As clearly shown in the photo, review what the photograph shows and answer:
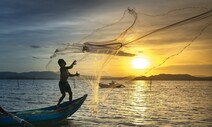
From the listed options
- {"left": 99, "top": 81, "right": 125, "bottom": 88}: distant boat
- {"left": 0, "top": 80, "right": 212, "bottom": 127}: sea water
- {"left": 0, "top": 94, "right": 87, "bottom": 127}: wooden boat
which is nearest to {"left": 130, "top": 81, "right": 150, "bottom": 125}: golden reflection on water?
{"left": 0, "top": 80, "right": 212, "bottom": 127}: sea water

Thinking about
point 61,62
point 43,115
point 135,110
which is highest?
point 61,62

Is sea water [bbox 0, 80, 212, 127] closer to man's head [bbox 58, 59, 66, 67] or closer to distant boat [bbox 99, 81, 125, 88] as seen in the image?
distant boat [bbox 99, 81, 125, 88]

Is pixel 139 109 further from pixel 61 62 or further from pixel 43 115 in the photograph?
pixel 61 62

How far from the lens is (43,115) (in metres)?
19.4

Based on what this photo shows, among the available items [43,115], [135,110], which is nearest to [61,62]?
[43,115]

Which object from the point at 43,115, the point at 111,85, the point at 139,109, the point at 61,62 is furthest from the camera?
the point at 111,85

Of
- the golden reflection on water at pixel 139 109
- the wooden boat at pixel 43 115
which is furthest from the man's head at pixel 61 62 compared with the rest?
the golden reflection on water at pixel 139 109

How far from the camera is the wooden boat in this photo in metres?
18.1

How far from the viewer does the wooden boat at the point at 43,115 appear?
713 inches

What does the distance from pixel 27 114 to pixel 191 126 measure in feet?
38.3

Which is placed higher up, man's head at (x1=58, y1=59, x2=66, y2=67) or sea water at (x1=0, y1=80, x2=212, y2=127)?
man's head at (x1=58, y1=59, x2=66, y2=67)

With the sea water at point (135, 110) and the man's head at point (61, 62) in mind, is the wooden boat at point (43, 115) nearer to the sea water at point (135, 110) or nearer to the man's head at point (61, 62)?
the sea water at point (135, 110)

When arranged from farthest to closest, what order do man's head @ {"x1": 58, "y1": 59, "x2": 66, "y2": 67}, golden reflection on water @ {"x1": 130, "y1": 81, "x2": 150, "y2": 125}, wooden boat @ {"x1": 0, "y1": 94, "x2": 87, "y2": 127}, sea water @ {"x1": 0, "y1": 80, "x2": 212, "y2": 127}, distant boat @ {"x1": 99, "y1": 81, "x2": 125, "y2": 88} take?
1. golden reflection on water @ {"x1": 130, "y1": 81, "x2": 150, "y2": 125}
2. sea water @ {"x1": 0, "y1": 80, "x2": 212, "y2": 127}
3. distant boat @ {"x1": 99, "y1": 81, "x2": 125, "y2": 88}
4. man's head @ {"x1": 58, "y1": 59, "x2": 66, "y2": 67}
5. wooden boat @ {"x1": 0, "y1": 94, "x2": 87, "y2": 127}

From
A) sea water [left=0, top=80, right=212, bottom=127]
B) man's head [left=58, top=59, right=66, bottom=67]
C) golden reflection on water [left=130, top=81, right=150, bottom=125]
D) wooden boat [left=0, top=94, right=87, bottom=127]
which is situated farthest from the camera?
golden reflection on water [left=130, top=81, right=150, bottom=125]
